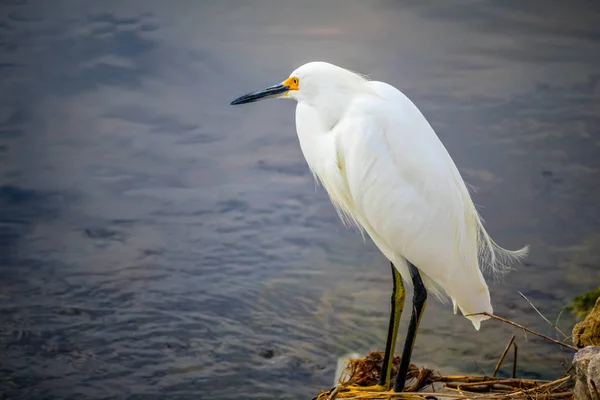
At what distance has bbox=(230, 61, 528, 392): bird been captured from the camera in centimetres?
188

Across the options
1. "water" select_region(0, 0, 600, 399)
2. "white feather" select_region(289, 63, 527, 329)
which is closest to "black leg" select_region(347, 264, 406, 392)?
"white feather" select_region(289, 63, 527, 329)

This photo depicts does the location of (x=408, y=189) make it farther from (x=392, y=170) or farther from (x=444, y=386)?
(x=444, y=386)

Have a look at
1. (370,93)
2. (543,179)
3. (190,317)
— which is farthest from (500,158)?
(370,93)

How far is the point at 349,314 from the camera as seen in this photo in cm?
362

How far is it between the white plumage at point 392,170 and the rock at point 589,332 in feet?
0.83

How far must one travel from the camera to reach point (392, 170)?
6.18ft

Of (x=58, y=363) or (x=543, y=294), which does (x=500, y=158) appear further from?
(x=58, y=363)

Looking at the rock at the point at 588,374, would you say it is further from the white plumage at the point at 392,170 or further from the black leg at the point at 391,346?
the black leg at the point at 391,346

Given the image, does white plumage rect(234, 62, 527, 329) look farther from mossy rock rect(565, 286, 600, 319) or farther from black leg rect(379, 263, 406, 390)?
mossy rock rect(565, 286, 600, 319)

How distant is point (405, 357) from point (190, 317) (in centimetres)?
188

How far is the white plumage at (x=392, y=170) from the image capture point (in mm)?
1877

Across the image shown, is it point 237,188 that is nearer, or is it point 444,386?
point 444,386

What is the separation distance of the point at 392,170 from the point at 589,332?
617 millimetres

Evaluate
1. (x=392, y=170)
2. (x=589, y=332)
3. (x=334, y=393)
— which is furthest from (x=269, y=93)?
(x=589, y=332)
